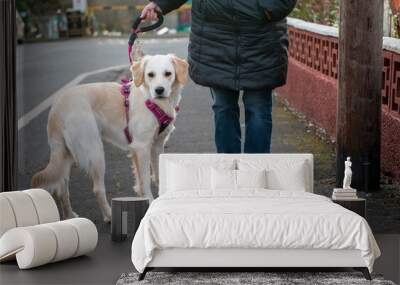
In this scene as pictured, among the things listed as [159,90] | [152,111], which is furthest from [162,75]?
[152,111]

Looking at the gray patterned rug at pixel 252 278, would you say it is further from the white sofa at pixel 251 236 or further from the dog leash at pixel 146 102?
the dog leash at pixel 146 102

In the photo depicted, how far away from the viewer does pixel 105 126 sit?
5.86m

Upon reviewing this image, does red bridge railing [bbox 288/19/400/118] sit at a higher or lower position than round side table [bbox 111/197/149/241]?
higher

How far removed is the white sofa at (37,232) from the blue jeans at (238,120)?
1163mm

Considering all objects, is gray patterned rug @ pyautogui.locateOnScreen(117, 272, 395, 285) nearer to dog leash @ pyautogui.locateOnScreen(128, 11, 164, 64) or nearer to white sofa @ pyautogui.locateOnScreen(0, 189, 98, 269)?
white sofa @ pyautogui.locateOnScreen(0, 189, 98, 269)

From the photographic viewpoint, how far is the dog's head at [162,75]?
575 centimetres

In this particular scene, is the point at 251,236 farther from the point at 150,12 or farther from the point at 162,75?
the point at 150,12

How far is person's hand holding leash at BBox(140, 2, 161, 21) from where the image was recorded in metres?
5.96

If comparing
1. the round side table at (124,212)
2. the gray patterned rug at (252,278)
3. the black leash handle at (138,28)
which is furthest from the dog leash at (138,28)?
the gray patterned rug at (252,278)

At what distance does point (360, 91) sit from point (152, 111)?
1.25 meters

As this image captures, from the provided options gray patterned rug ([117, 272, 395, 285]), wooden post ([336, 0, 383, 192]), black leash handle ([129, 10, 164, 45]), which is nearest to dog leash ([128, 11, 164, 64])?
black leash handle ([129, 10, 164, 45])

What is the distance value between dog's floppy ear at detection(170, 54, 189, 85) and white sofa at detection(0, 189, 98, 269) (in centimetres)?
107

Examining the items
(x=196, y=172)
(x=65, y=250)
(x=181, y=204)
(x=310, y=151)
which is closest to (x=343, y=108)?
(x=310, y=151)

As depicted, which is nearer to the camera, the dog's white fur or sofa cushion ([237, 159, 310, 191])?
sofa cushion ([237, 159, 310, 191])
